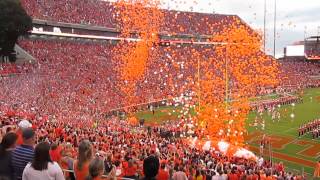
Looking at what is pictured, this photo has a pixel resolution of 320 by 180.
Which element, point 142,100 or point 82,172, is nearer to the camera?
point 82,172

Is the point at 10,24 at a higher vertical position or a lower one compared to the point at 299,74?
higher

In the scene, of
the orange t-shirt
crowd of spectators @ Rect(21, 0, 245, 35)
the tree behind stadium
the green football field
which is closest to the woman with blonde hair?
the orange t-shirt

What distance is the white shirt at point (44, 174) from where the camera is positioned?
491cm

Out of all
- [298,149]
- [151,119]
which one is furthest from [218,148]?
[151,119]

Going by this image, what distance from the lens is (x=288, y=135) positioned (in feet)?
99.1

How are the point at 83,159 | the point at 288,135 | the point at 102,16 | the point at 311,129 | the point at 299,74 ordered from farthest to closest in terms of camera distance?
the point at 299,74 → the point at 102,16 → the point at 311,129 → the point at 288,135 → the point at 83,159

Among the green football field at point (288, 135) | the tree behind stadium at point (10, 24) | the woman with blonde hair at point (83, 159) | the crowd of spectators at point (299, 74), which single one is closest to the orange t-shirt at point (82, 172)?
the woman with blonde hair at point (83, 159)

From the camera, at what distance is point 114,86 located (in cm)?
4153

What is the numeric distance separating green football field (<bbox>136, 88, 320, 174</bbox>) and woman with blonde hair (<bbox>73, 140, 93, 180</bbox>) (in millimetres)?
17025

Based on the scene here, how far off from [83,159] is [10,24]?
36.5 m

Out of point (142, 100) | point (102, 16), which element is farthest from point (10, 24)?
point (102, 16)

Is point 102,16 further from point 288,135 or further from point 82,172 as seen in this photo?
point 82,172

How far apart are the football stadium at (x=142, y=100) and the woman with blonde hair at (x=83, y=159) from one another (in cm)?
2

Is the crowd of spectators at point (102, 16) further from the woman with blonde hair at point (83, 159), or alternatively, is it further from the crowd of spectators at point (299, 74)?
the woman with blonde hair at point (83, 159)
